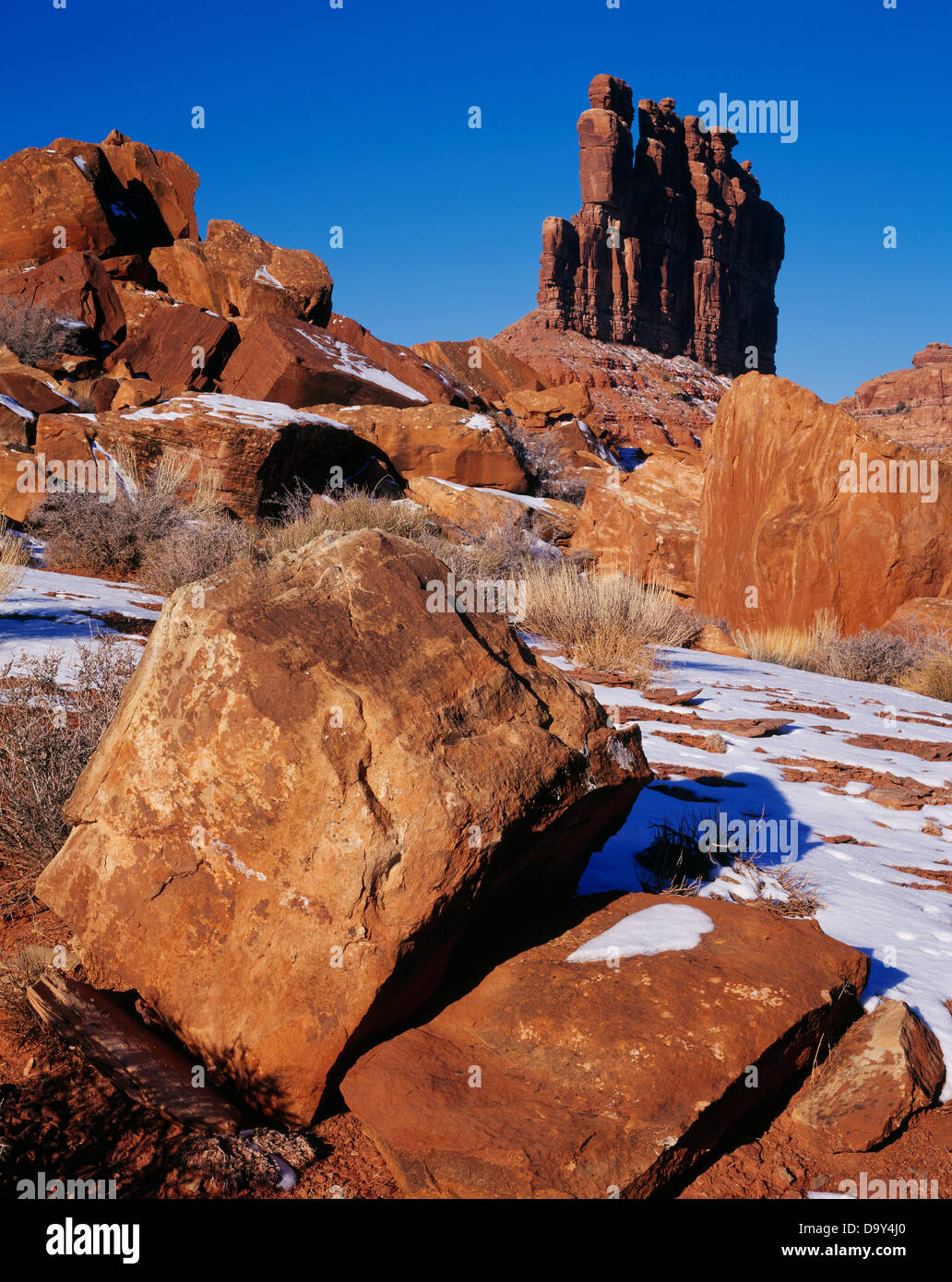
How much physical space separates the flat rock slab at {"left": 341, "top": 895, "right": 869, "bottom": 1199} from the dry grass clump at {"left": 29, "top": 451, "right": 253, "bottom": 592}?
21.0 ft

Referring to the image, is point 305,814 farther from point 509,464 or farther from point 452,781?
point 509,464

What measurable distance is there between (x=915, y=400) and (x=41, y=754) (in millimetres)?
108248

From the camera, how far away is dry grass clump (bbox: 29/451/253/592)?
8.39 metres

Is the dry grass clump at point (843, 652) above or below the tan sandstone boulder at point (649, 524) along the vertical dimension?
below

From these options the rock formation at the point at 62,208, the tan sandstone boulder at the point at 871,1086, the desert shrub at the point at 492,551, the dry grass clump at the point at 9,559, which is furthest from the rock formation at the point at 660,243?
the tan sandstone boulder at the point at 871,1086

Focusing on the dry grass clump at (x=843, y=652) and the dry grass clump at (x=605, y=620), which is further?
the dry grass clump at (x=843, y=652)

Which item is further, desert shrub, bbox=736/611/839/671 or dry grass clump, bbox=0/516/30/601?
desert shrub, bbox=736/611/839/671

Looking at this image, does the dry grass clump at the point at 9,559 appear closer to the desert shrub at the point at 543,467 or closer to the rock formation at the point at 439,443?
the rock formation at the point at 439,443

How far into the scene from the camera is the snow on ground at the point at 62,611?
514cm

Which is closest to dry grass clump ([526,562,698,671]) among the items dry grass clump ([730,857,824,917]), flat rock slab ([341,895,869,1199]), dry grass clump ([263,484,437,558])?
dry grass clump ([263,484,437,558])

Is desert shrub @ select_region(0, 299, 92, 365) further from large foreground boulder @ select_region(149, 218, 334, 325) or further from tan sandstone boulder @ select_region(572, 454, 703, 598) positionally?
tan sandstone boulder @ select_region(572, 454, 703, 598)

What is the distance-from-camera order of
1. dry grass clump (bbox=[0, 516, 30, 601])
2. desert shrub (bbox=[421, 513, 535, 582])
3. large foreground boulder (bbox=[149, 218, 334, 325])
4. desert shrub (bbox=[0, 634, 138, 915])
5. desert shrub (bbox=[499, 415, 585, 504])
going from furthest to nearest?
1. large foreground boulder (bbox=[149, 218, 334, 325])
2. desert shrub (bbox=[499, 415, 585, 504])
3. desert shrub (bbox=[421, 513, 535, 582])
4. dry grass clump (bbox=[0, 516, 30, 601])
5. desert shrub (bbox=[0, 634, 138, 915])

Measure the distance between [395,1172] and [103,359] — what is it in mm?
19281

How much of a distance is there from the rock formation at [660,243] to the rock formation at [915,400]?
46.0ft
